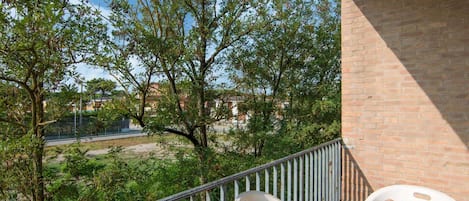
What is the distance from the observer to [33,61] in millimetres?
3672

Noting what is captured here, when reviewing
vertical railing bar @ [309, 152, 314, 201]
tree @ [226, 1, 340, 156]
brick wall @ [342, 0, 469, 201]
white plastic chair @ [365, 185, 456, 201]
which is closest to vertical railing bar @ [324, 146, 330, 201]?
vertical railing bar @ [309, 152, 314, 201]

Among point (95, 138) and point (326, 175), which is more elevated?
point (95, 138)

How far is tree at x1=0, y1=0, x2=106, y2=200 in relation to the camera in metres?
3.38

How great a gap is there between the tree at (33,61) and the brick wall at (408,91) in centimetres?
358

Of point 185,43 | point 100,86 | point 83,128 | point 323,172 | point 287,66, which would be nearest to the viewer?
point 323,172

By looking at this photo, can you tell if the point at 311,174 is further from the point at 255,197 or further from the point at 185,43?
the point at 185,43

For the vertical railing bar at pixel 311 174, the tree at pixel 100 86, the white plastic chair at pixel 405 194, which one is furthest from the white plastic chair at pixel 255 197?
the tree at pixel 100 86

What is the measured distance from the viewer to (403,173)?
3.15m

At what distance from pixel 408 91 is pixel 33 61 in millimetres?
4394

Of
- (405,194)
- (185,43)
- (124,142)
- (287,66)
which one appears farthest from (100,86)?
(405,194)

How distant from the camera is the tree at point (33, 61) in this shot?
338cm

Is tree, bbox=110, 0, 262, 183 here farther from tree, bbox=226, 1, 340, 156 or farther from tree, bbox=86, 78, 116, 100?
tree, bbox=86, 78, 116, 100

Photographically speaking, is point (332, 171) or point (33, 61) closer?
point (332, 171)

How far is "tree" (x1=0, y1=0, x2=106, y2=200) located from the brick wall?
3578 mm
